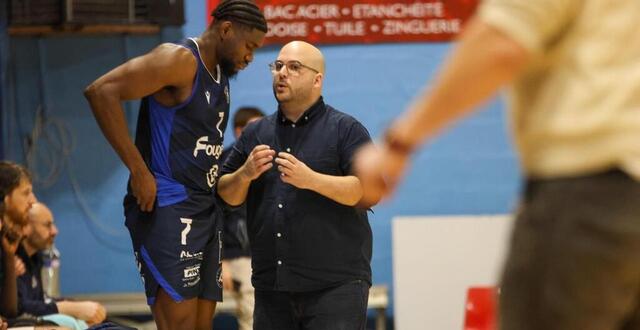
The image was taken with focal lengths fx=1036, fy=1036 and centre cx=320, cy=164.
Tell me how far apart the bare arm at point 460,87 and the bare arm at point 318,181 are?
7.57ft

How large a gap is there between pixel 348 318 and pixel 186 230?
0.79 m

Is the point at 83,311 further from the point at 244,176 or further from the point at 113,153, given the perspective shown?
the point at 244,176

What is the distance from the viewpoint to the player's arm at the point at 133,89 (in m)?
4.11

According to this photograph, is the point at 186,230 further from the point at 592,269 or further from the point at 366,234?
the point at 592,269

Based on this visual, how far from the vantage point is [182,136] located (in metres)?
4.29

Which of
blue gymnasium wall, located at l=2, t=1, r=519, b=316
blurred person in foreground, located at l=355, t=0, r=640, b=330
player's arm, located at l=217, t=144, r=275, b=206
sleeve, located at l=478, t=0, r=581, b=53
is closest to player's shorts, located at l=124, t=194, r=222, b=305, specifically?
player's arm, located at l=217, t=144, r=275, b=206

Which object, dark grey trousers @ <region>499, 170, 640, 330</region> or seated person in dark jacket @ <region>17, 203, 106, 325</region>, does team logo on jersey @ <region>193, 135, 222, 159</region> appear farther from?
dark grey trousers @ <region>499, 170, 640, 330</region>

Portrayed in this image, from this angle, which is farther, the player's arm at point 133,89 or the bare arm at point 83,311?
the bare arm at point 83,311

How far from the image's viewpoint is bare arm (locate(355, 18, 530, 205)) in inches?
72.6

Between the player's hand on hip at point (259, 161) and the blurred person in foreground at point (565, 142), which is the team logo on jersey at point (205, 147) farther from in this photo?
the blurred person in foreground at point (565, 142)

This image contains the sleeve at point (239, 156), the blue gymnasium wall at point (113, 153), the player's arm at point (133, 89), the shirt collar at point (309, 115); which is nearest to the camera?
the player's arm at point (133, 89)

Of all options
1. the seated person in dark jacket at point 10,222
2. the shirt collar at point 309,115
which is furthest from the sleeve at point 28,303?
the shirt collar at point 309,115

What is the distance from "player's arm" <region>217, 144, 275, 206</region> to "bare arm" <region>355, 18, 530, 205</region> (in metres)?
2.39

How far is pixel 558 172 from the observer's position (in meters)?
1.92
